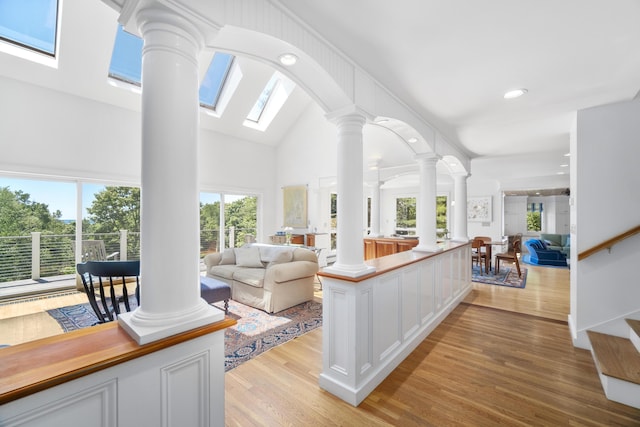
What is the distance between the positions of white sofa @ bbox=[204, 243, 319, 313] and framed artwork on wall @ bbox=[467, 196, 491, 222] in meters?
6.71

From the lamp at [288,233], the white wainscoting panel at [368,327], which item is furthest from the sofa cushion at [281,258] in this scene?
the lamp at [288,233]

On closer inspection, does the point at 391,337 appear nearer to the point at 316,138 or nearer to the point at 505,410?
the point at 505,410

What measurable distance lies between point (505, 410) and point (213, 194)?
6.19 meters

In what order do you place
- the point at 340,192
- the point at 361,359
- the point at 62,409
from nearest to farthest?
the point at 62,409 → the point at 361,359 → the point at 340,192

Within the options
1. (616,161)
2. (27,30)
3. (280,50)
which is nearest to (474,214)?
(616,161)

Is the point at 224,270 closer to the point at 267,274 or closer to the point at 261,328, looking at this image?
the point at 267,274

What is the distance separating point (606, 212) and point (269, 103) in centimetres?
648

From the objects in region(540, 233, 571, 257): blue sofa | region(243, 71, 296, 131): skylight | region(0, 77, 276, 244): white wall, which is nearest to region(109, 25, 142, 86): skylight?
region(0, 77, 276, 244): white wall

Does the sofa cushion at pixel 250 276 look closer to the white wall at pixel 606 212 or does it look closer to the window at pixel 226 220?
the window at pixel 226 220

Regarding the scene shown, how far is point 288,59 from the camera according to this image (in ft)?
5.57

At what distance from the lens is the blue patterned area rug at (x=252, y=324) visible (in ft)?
8.84

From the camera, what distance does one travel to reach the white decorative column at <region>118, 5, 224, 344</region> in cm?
111

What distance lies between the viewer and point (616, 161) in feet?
8.67

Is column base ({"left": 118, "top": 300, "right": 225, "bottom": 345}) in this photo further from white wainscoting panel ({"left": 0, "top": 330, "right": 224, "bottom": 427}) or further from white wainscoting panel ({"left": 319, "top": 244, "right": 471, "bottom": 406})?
white wainscoting panel ({"left": 319, "top": 244, "right": 471, "bottom": 406})
